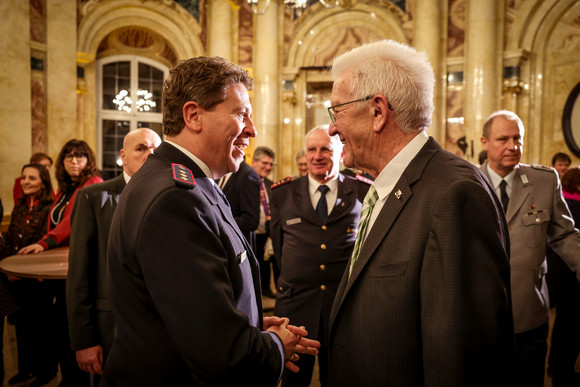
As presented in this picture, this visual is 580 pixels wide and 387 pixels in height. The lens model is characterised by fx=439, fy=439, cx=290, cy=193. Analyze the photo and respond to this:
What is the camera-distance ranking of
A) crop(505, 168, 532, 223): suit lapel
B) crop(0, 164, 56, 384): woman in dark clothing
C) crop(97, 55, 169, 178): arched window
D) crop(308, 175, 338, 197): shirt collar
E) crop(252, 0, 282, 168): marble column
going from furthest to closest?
crop(97, 55, 169, 178): arched window < crop(252, 0, 282, 168): marble column < crop(0, 164, 56, 384): woman in dark clothing < crop(308, 175, 338, 197): shirt collar < crop(505, 168, 532, 223): suit lapel

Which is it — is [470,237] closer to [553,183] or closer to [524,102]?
[553,183]

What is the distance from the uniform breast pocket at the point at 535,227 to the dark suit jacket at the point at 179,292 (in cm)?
190

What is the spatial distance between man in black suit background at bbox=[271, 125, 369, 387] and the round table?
54.1 inches

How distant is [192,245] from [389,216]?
632 mm

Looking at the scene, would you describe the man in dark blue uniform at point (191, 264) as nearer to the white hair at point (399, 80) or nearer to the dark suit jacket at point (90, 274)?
the white hair at point (399, 80)

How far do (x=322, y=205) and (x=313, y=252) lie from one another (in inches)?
13.1

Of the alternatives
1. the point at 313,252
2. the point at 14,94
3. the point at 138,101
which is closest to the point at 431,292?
the point at 313,252

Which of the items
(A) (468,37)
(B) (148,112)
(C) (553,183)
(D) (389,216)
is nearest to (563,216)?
(C) (553,183)

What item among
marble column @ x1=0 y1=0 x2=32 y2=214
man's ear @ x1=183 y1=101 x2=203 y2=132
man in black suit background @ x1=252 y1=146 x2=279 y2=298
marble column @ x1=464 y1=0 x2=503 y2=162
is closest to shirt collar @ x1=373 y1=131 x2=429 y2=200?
man's ear @ x1=183 y1=101 x2=203 y2=132

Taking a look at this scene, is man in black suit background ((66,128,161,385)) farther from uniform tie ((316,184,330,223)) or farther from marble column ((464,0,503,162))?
marble column ((464,0,503,162))

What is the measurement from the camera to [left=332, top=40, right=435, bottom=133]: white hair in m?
1.46

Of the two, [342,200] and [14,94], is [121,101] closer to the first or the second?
[14,94]

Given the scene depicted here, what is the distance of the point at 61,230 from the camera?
3.54 meters

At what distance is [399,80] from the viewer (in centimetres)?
146
